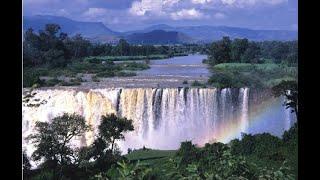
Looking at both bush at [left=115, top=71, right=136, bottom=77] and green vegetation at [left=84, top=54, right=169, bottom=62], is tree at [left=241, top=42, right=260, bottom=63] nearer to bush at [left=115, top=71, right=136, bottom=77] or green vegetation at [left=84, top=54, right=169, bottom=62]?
green vegetation at [left=84, top=54, right=169, bottom=62]

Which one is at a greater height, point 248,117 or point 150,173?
point 248,117

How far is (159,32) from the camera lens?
362 cm

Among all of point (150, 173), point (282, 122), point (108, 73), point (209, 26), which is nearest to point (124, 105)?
point (108, 73)

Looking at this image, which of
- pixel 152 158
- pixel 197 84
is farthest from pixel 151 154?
pixel 197 84

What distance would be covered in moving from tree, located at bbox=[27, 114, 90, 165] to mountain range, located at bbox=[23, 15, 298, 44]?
0.55 metres

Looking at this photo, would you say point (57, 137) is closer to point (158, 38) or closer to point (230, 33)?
point (158, 38)

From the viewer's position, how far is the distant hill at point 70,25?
10.9 feet

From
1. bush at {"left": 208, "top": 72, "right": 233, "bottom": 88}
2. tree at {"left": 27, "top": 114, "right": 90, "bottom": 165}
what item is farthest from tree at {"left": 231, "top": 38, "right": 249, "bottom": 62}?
tree at {"left": 27, "top": 114, "right": 90, "bottom": 165}

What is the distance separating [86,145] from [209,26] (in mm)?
1087
